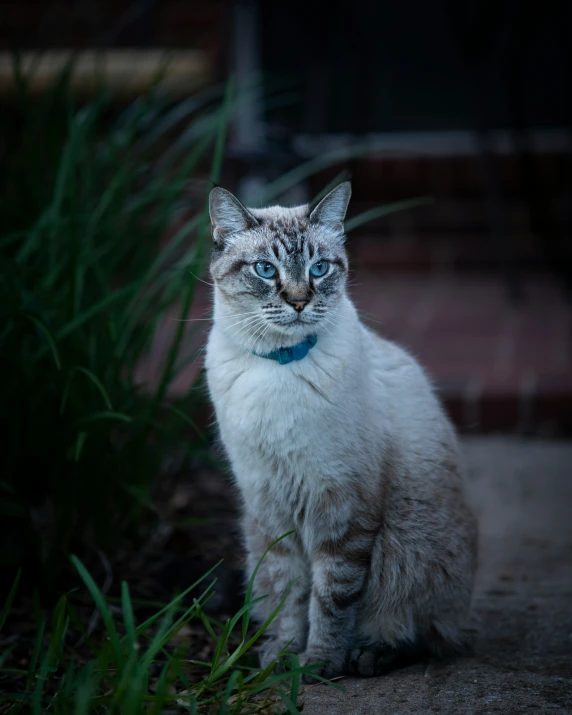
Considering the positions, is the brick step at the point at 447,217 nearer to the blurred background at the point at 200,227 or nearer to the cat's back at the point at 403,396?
the blurred background at the point at 200,227

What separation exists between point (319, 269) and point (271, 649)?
986mm

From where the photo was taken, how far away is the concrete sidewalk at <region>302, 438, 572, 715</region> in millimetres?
1855

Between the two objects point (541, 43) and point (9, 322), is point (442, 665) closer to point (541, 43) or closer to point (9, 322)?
point (9, 322)

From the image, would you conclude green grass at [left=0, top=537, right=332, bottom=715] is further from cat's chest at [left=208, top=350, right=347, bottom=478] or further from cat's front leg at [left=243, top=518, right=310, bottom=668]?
cat's chest at [left=208, top=350, right=347, bottom=478]

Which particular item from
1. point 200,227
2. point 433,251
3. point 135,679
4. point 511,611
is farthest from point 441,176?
point 135,679

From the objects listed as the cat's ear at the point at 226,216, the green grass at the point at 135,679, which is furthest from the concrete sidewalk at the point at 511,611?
the cat's ear at the point at 226,216

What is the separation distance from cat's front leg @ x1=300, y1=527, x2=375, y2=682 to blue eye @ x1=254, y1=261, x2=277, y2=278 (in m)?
0.65

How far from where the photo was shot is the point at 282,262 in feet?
6.90

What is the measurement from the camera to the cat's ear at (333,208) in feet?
7.12

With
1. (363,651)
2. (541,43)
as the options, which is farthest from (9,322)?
(541,43)

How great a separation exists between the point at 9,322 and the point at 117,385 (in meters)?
0.38

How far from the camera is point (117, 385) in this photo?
8.19 feet

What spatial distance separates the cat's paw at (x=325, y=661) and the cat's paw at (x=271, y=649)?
0.27 feet

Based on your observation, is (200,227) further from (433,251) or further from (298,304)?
(433,251)
